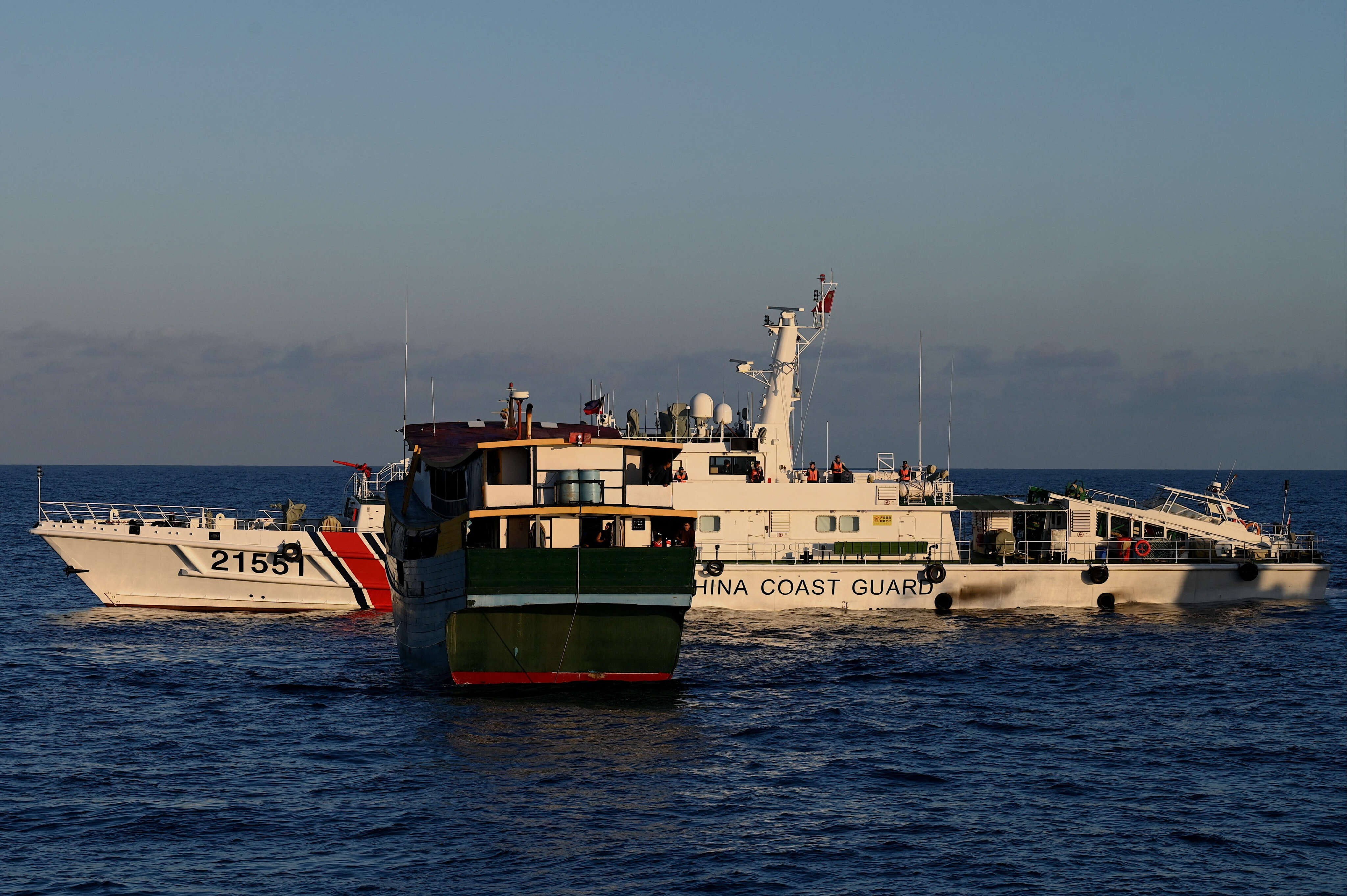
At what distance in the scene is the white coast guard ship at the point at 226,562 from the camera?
45750 millimetres

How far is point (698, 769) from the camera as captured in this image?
25547mm

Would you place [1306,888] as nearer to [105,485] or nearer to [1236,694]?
[1236,694]

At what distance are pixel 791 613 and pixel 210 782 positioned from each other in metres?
25.3

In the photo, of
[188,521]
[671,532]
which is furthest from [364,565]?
[671,532]

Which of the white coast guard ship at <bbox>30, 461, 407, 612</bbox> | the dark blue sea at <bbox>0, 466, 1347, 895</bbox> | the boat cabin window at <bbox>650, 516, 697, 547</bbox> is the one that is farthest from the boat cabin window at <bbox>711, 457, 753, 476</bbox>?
the boat cabin window at <bbox>650, 516, 697, 547</bbox>

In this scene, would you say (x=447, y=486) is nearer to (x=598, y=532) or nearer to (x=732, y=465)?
(x=598, y=532)

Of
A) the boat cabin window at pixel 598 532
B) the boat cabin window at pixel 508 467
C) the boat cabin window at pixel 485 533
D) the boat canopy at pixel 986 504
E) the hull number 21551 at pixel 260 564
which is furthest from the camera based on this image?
the boat canopy at pixel 986 504

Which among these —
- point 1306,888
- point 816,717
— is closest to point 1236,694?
point 816,717

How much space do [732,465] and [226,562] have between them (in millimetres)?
19657

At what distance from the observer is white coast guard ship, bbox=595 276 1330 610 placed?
46719mm

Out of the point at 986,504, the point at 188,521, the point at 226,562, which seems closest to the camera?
the point at 226,562

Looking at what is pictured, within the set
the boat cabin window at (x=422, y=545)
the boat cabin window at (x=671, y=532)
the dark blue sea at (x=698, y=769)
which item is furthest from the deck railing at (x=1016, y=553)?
the boat cabin window at (x=422, y=545)

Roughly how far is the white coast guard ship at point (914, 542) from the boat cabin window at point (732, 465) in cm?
6

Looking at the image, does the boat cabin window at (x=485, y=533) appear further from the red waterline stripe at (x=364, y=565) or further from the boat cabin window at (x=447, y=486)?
the red waterline stripe at (x=364, y=565)
